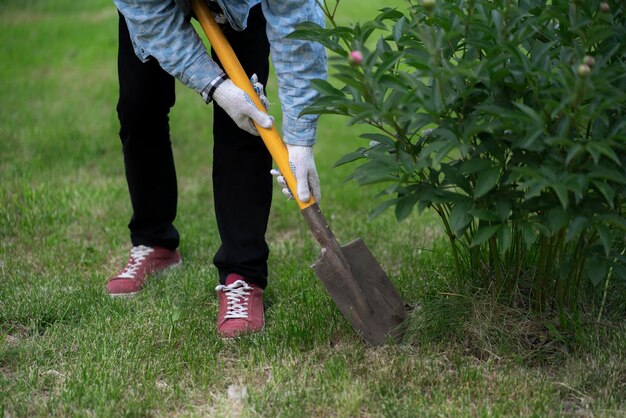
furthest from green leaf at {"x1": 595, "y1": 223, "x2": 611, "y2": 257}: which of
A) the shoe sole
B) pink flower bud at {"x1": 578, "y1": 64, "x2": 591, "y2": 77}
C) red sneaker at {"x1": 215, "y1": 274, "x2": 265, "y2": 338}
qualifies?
the shoe sole

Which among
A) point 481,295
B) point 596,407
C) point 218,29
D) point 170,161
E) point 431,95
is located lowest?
point 596,407

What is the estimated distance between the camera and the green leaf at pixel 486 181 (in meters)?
2.12

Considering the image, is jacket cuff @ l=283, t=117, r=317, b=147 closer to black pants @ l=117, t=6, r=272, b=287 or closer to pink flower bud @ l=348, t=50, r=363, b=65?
black pants @ l=117, t=6, r=272, b=287

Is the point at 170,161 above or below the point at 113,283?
above

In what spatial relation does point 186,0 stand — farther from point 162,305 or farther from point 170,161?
point 162,305

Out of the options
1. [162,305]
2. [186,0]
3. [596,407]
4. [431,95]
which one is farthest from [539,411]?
[186,0]

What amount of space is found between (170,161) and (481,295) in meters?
1.33

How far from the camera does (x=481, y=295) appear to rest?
2.67 meters

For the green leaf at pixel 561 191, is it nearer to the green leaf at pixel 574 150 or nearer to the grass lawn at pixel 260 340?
the green leaf at pixel 574 150

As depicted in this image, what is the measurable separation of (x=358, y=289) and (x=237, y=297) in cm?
48

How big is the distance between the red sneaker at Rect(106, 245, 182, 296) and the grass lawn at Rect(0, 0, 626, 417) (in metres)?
0.06

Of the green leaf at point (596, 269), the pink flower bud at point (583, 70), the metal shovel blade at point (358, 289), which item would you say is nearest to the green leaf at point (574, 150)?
the pink flower bud at point (583, 70)

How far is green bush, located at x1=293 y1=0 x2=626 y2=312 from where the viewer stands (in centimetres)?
206

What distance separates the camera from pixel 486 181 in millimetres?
2143
